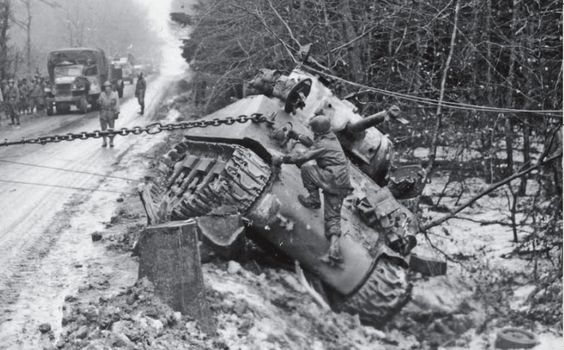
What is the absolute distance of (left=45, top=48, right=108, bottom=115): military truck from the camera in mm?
24828

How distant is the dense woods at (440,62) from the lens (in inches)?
392

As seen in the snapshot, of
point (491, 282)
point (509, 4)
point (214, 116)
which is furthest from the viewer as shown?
point (509, 4)

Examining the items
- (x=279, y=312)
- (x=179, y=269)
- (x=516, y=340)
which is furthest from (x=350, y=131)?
(x=179, y=269)

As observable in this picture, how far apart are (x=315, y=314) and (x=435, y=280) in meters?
2.09

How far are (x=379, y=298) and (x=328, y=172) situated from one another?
139 centimetres

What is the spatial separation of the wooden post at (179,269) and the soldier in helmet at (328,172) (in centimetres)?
153

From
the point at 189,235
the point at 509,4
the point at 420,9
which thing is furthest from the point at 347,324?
the point at 509,4

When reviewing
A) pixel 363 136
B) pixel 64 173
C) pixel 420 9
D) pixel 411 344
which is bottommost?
pixel 411 344

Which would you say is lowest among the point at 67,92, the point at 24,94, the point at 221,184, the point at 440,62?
the point at 221,184

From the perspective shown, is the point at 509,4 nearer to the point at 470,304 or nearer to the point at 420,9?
the point at 420,9

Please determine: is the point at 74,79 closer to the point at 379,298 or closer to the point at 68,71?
the point at 68,71

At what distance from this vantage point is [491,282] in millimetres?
7953

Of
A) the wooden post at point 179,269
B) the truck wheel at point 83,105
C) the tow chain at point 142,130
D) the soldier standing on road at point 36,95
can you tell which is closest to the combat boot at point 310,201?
the tow chain at point 142,130

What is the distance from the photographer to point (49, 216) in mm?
9609
